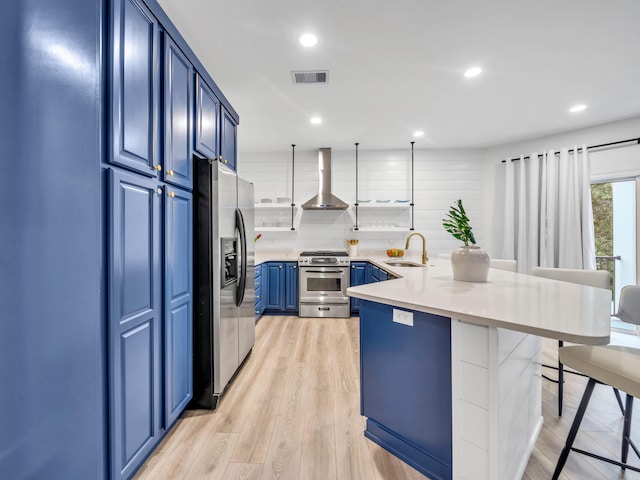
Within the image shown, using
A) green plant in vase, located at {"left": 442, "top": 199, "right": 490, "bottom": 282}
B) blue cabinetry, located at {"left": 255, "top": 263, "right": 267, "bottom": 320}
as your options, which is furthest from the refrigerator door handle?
green plant in vase, located at {"left": 442, "top": 199, "right": 490, "bottom": 282}

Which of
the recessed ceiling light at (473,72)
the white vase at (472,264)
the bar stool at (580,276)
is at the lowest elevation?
the bar stool at (580,276)

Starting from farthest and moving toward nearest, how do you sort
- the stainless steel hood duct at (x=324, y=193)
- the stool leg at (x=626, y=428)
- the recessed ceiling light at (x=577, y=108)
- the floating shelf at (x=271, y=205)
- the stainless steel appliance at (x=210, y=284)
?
the floating shelf at (x=271, y=205), the stainless steel hood duct at (x=324, y=193), the recessed ceiling light at (x=577, y=108), the stainless steel appliance at (x=210, y=284), the stool leg at (x=626, y=428)

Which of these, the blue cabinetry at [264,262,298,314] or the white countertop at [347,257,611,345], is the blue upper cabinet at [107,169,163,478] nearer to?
the white countertop at [347,257,611,345]

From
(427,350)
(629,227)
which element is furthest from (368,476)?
(629,227)

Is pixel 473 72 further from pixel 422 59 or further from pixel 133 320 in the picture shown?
pixel 133 320

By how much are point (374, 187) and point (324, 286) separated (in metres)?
1.98

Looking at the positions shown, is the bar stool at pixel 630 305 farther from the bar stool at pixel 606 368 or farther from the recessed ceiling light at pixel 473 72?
the recessed ceiling light at pixel 473 72

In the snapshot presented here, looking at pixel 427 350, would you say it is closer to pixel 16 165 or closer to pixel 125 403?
pixel 125 403

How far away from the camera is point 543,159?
3979 millimetres

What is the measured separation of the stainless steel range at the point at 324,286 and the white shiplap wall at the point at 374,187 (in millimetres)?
719

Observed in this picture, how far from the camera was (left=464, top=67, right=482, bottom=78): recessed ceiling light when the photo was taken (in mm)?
2420

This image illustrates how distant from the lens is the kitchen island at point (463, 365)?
1068 millimetres

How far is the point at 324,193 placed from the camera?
15.0 feet

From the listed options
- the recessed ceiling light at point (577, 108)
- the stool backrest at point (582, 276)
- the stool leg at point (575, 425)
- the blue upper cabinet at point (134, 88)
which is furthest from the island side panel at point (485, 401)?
the recessed ceiling light at point (577, 108)
